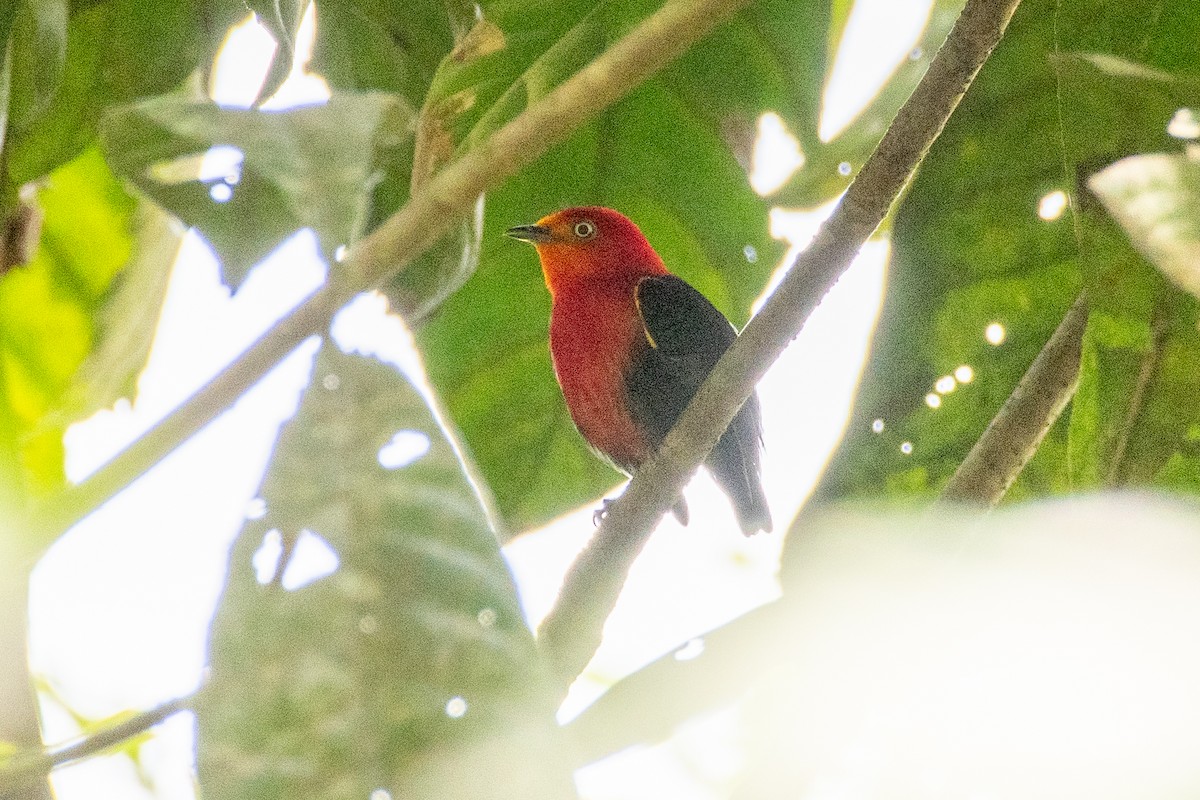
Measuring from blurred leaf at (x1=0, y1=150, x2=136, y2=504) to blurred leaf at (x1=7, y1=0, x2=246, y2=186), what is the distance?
20.4 inches

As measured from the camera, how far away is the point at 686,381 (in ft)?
13.6

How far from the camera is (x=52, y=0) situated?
1.92 meters

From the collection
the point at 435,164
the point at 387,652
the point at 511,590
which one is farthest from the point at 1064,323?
the point at 387,652

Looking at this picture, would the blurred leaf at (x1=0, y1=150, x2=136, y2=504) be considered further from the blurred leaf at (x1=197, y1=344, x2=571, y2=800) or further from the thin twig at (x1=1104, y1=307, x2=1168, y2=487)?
the thin twig at (x1=1104, y1=307, x2=1168, y2=487)

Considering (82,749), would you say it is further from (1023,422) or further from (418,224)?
(1023,422)

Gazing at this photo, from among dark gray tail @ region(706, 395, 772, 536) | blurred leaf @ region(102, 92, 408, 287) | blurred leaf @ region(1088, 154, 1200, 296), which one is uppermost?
blurred leaf @ region(102, 92, 408, 287)

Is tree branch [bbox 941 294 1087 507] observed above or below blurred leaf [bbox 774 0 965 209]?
below

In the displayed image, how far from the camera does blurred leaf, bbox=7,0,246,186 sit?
2420mm

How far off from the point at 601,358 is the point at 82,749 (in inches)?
114

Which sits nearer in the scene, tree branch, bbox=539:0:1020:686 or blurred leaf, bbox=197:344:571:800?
blurred leaf, bbox=197:344:571:800

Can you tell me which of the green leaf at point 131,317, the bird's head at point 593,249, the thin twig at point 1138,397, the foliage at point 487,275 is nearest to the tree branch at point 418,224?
the foliage at point 487,275

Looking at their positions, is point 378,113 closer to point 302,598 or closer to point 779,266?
point 302,598

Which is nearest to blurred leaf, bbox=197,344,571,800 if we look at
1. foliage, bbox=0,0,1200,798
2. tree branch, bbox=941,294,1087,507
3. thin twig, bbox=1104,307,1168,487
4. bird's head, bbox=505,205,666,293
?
foliage, bbox=0,0,1200,798

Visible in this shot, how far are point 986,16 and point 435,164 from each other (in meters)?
1.02
